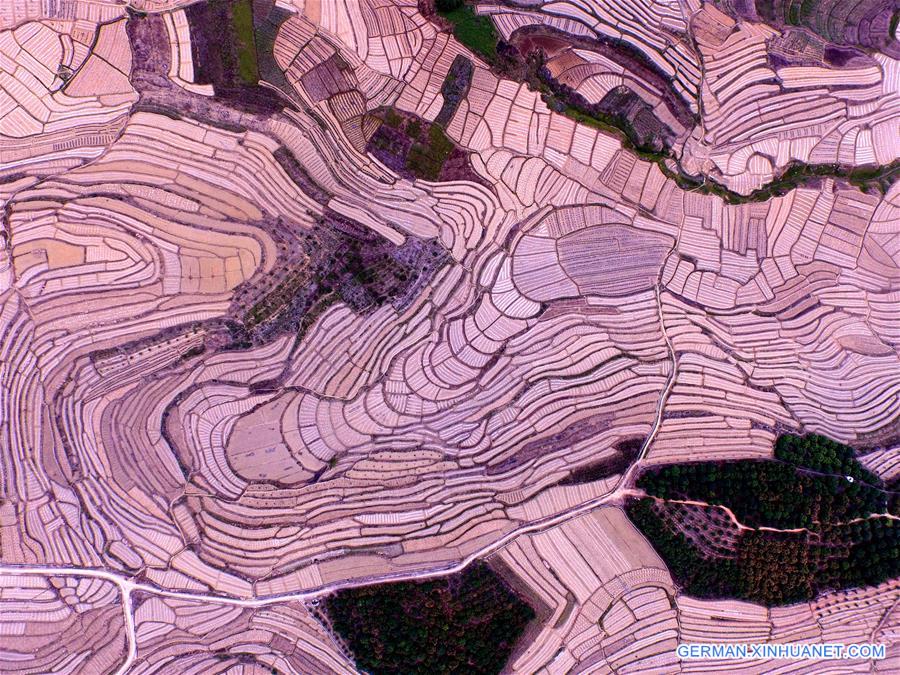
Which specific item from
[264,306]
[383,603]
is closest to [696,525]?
[383,603]

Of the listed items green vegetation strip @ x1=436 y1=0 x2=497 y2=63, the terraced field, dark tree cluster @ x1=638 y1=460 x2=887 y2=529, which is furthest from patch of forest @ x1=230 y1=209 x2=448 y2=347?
dark tree cluster @ x1=638 y1=460 x2=887 y2=529

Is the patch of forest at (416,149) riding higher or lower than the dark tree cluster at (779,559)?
higher

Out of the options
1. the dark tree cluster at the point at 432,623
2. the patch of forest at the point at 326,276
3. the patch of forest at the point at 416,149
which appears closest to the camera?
the dark tree cluster at the point at 432,623

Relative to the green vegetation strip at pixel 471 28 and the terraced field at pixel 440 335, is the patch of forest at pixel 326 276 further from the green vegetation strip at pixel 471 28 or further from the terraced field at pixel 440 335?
the green vegetation strip at pixel 471 28

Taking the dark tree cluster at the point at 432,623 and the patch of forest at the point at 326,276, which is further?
the patch of forest at the point at 326,276

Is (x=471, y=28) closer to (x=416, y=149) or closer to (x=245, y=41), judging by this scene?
(x=416, y=149)

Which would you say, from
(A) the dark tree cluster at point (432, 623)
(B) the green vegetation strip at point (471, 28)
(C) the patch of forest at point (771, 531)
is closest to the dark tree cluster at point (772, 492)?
(C) the patch of forest at point (771, 531)

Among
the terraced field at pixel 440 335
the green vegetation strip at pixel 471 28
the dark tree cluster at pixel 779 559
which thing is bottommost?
the dark tree cluster at pixel 779 559
